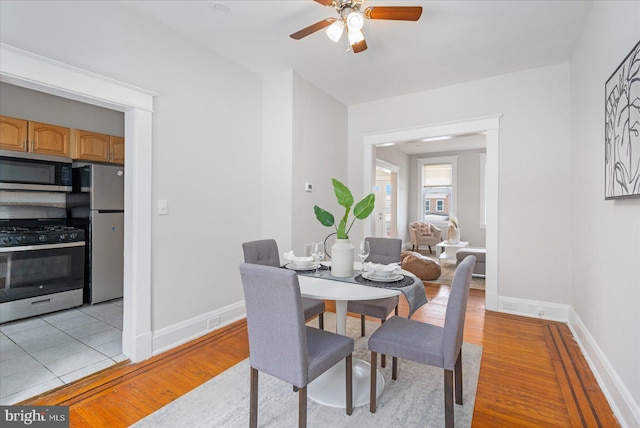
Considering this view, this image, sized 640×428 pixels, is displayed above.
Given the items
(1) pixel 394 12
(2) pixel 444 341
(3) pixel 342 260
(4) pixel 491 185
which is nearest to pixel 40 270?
(3) pixel 342 260

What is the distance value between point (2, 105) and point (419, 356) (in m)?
4.61

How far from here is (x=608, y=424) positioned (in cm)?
173

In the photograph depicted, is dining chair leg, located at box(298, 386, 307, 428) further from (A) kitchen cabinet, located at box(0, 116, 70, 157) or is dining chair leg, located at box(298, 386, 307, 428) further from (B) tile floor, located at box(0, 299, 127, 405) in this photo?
(A) kitchen cabinet, located at box(0, 116, 70, 157)

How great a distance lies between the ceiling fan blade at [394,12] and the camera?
195 centimetres

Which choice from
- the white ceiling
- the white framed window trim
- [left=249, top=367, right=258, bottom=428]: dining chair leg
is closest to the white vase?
[left=249, top=367, right=258, bottom=428]: dining chair leg

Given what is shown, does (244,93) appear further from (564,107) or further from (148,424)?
(564,107)

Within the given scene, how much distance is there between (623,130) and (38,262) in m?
5.09

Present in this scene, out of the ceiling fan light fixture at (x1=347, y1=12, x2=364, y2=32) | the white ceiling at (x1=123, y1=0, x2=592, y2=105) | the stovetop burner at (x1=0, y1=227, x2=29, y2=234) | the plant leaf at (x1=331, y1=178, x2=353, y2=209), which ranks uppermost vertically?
the white ceiling at (x1=123, y1=0, x2=592, y2=105)

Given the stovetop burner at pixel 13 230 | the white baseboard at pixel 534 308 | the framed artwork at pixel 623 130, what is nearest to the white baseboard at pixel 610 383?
the white baseboard at pixel 534 308

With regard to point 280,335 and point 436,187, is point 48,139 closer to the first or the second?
point 280,335

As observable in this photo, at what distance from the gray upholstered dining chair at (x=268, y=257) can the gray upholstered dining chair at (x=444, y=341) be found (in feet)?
2.19

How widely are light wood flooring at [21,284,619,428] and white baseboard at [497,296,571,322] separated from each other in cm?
39

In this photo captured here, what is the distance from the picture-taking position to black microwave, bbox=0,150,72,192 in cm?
321

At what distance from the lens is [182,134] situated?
2.76 meters
